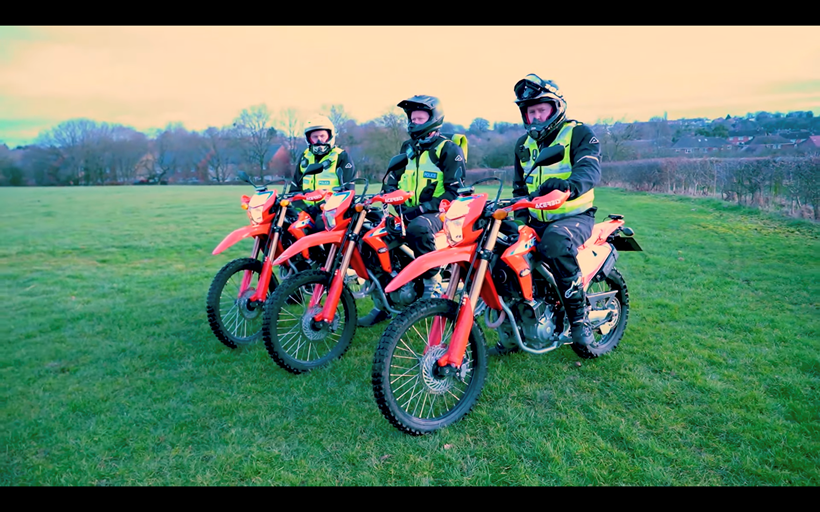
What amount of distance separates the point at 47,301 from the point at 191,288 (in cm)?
193

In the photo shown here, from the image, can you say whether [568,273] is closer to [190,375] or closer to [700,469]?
[700,469]

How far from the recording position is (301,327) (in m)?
4.78

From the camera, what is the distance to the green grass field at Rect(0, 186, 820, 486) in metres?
3.25

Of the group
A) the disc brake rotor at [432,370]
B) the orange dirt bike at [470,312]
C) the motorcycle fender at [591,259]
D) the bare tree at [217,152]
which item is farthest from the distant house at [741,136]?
the bare tree at [217,152]

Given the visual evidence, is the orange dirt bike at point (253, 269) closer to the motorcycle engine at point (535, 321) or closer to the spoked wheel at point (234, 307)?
the spoked wheel at point (234, 307)

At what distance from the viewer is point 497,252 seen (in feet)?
13.1

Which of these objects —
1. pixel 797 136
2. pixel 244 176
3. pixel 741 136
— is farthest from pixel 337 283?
pixel 741 136

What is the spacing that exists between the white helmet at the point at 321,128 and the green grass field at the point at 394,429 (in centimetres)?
223

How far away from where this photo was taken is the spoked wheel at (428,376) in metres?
3.46

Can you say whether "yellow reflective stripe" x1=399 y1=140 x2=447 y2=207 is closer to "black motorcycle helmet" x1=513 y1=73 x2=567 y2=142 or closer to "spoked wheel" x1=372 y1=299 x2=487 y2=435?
"black motorcycle helmet" x1=513 y1=73 x2=567 y2=142

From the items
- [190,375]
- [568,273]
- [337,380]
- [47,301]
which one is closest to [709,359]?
[568,273]

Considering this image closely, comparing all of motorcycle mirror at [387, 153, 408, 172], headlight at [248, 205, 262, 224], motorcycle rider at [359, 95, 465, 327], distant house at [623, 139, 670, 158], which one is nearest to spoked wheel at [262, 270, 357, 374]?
motorcycle rider at [359, 95, 465, 327]

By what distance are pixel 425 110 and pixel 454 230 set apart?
2.34m

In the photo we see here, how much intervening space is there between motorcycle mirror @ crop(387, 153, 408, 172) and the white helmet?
130cm
